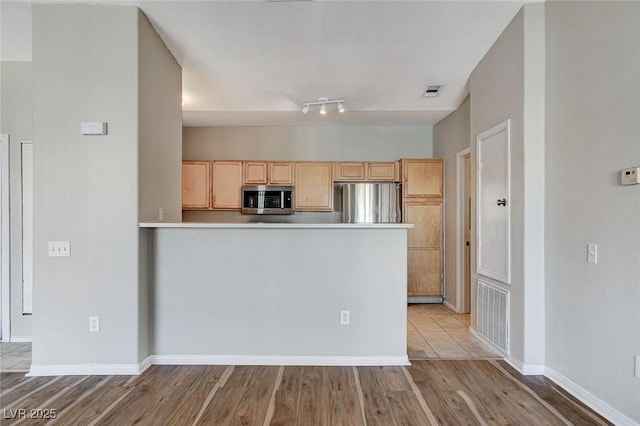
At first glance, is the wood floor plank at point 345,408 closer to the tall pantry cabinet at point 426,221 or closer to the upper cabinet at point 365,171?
the tall pantry cabinet at point 426,221

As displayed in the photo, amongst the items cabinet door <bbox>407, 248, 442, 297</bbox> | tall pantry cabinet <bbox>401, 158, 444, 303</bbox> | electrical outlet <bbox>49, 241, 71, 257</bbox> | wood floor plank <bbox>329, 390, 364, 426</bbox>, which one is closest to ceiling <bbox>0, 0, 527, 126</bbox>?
tall pantry cabinet <bbox>401, 158, 444, 303</bbox>

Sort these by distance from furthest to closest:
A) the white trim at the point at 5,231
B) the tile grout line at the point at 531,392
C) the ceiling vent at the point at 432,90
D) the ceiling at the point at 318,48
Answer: the ceiling vent at the point at 432,90 < the white trim at the point at 5,231 < the ceiling at the point at 318,48 < the tile grout line at the point at 531,392

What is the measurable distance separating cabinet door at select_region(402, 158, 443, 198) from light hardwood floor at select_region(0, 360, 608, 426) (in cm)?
261

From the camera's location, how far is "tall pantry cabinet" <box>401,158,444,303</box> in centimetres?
498

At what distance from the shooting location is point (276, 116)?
495 cm

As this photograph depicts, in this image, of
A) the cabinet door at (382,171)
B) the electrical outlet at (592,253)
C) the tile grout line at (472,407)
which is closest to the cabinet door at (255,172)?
the cabinet door at (382,171)

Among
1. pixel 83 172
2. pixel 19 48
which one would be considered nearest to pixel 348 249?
pixel 83 172

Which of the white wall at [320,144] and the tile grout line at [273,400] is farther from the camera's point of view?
the white wall at [320,144]

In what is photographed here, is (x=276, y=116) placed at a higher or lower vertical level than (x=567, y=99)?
higher

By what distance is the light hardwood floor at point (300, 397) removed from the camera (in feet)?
6.99

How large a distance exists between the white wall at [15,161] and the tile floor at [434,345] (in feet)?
0.83

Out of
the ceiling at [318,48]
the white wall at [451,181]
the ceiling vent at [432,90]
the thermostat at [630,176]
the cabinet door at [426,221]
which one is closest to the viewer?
the thermostat at [630,176]

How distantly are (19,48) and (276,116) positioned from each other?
2.78 meters

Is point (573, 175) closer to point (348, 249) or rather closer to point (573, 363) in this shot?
point (573, 363)
